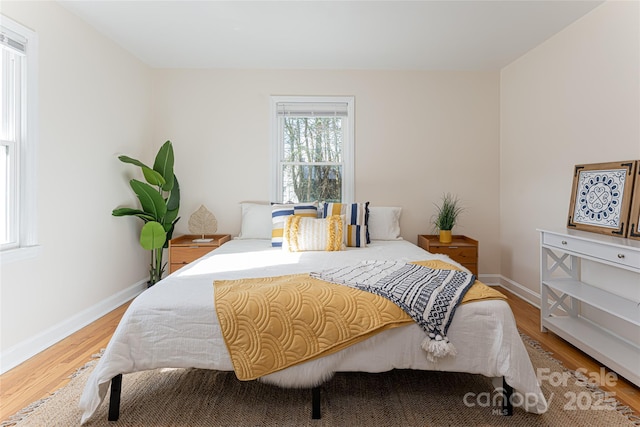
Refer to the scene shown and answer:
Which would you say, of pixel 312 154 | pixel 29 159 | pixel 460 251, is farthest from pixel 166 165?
pixel 460 251

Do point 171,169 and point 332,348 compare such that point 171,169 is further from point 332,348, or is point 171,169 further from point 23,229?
point 332,348

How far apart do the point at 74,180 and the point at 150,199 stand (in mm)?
753

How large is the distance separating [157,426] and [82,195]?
211 centimetres

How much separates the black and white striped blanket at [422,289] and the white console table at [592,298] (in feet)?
3.03

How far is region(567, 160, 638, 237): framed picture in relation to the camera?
7.84 ft

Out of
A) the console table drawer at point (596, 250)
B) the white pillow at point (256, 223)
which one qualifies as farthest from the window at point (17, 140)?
the console table drawer at point (596, 250)

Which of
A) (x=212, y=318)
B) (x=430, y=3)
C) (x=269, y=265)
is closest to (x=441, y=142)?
(x=430, y=3)

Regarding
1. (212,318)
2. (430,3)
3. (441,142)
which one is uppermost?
(430,3)

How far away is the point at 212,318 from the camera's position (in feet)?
5.61

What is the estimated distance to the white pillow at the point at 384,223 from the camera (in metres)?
3.74

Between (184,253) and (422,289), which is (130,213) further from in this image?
(422,289)

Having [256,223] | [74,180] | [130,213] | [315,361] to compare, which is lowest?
[315,361]

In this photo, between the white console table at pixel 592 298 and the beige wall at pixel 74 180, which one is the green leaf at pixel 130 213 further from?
the white console table at pixel 592 298

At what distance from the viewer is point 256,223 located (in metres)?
3.79
